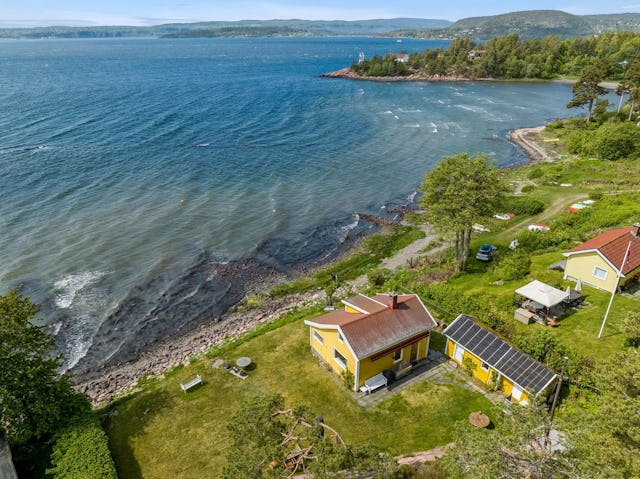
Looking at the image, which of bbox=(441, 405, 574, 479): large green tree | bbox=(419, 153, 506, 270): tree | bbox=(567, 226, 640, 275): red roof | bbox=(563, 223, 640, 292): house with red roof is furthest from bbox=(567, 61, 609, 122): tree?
bbox=(441, 405, 574, 479): large green tree

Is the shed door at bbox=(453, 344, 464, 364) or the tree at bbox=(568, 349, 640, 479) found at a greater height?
the tree at bbox=(568, 349, 640, 479)

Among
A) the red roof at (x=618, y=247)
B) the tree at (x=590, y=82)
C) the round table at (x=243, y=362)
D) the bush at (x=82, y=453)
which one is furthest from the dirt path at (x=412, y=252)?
the tree at (x=590, y=82)

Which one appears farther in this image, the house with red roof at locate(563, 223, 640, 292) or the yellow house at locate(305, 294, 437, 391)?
the house with red roof at locate(563, 223, 640, 292)

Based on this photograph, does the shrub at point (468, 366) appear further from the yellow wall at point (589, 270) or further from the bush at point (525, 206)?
the bush at point (525, 206)

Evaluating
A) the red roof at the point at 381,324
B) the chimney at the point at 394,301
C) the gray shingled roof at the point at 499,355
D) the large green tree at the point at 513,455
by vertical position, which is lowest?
the gray shingled roof at the point at 499,355

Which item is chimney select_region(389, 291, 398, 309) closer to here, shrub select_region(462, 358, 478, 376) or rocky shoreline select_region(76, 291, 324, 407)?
shrub select_region(462, 358, 478, 376)

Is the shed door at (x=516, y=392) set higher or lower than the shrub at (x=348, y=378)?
higher
